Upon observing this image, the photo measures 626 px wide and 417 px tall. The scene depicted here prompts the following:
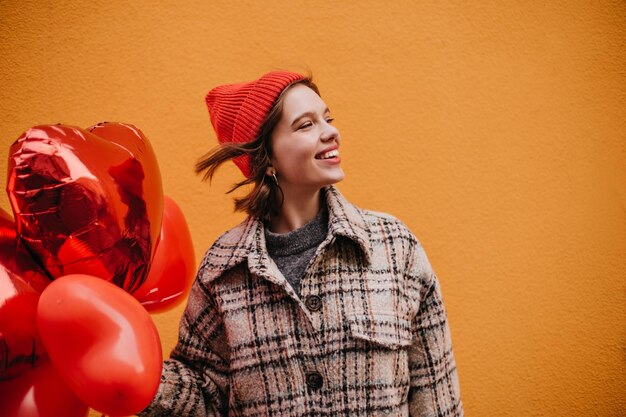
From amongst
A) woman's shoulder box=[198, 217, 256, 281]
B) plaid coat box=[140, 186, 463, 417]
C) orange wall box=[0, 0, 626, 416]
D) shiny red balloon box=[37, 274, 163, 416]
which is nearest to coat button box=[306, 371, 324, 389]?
plaid coat box=[140, 186, 463, 417]

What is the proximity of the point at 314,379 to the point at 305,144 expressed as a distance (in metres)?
0.40

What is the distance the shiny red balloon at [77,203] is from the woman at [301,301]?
0.29 meters

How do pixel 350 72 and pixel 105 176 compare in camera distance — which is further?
pixel 350 72

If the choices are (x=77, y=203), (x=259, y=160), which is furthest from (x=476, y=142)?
(x=77, y=203)

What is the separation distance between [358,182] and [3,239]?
0.92 m

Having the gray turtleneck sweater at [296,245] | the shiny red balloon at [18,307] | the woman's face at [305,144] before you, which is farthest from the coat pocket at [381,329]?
the shiny red balloon at [18,307]

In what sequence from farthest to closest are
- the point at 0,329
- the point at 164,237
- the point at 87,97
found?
the point at 87,97, the point at 164,237, the point at 0,329

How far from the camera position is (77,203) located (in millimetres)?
563

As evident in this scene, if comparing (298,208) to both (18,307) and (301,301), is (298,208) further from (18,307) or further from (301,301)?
(18,307)

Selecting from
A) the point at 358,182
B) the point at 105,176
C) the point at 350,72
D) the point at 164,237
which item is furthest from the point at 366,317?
the point at 350,72

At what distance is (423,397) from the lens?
878 millimetres

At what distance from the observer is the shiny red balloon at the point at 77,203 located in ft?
1.84

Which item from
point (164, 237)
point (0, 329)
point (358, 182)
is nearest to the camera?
point (0, 329)

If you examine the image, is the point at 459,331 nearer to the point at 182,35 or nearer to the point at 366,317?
the point at 366,317
